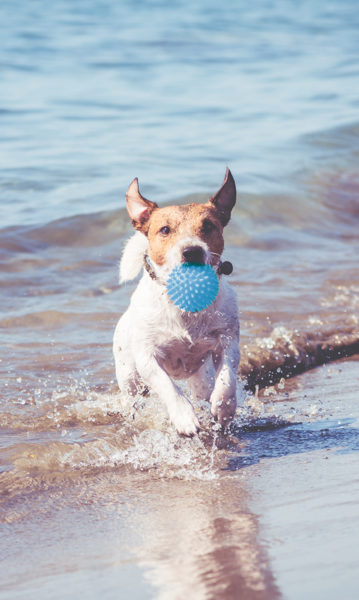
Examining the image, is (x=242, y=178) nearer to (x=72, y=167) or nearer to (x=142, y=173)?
(x=142, y=173)

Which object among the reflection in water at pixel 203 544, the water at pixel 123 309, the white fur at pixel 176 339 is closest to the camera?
the reflection in water at pixel 203 544

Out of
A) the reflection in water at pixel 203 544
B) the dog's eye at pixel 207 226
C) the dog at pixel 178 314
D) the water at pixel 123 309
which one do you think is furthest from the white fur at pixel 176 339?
the reflection in water at pixel 203 544

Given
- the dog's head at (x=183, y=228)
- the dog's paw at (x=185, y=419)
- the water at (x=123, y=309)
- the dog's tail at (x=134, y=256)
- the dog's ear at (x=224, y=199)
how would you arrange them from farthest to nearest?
the dog's tail at (x=134, y=256), the dog's ear at (x=224, y=199), the dog's head at (x=183, y=228), the dog's paw at (x=185, y=419), the water at (x=123, y=309)

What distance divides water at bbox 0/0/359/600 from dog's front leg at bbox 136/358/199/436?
0.23m

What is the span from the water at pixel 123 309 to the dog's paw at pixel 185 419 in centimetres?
20

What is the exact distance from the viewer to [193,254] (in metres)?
4.41

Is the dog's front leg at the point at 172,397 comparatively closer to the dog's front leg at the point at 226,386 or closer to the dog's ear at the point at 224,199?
the dog's front leg at the point at 226,386

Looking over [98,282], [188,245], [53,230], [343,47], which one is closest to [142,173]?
[53,230]

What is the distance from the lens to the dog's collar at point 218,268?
14.8 ft

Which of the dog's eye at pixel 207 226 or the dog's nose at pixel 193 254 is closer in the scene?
the dog's nose at pixel 193 254

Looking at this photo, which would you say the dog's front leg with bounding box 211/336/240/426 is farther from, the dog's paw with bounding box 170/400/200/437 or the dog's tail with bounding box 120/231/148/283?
the dog's tail with bounding box 120/231/148/283

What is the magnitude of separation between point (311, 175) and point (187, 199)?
2.76 m

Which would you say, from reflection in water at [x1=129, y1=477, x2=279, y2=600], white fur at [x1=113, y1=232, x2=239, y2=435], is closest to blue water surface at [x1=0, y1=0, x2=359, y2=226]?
white fur at [x1=113, y1=232, x2=239, y2=435]

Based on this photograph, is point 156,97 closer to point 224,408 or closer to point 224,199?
point 224,199
